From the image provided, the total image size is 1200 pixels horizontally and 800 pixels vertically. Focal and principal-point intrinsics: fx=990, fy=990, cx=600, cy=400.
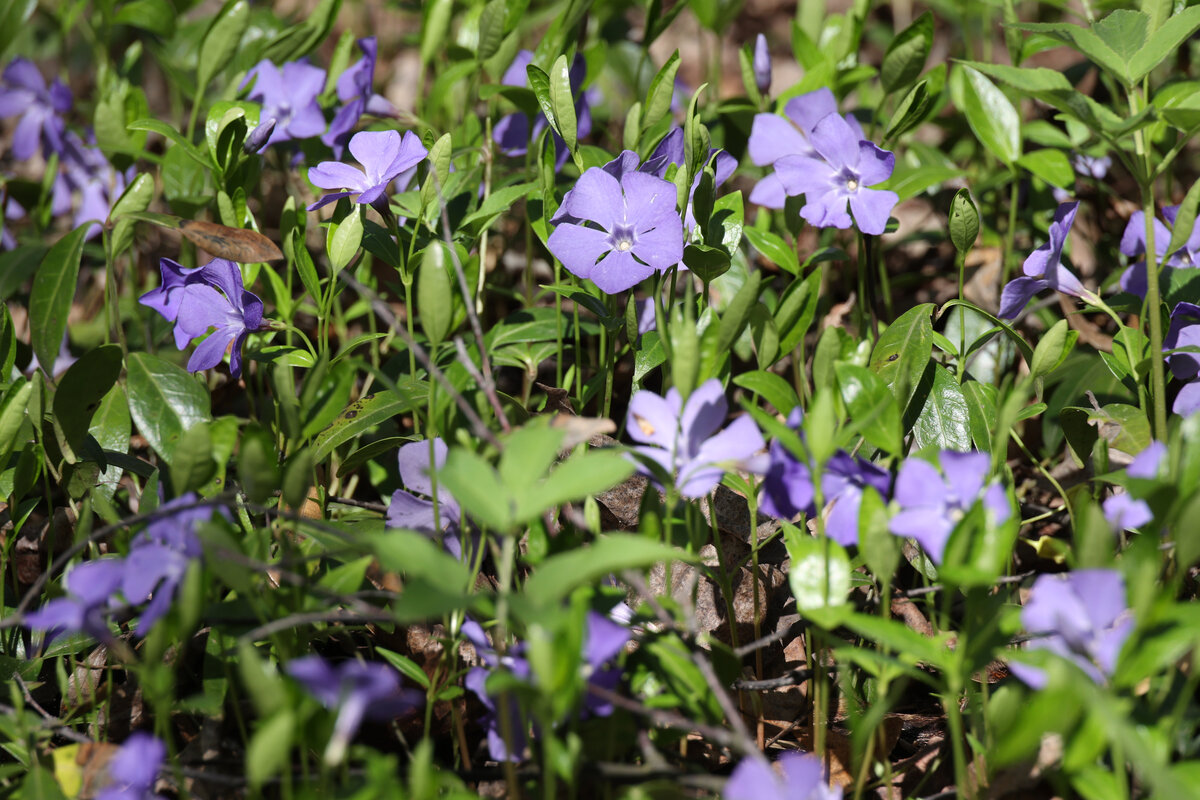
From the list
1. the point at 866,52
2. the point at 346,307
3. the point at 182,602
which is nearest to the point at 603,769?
the point at 182,602

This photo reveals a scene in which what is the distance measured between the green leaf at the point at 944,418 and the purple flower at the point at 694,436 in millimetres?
425

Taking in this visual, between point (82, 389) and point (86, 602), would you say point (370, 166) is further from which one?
point (86, 602)

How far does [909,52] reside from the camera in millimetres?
1772

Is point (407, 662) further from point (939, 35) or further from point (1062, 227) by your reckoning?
point (939, 35)

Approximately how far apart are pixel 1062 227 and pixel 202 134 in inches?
93.0

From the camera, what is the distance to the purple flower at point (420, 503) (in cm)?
130

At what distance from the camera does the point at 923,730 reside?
139 cm

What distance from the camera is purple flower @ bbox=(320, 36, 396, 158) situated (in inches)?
77.0

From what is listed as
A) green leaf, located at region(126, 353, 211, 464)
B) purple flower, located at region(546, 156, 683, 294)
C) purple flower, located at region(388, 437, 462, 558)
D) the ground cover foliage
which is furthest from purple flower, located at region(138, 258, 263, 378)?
purple flower, located at region(546, 156, 683, 294)

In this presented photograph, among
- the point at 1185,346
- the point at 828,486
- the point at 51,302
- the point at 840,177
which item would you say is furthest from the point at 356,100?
the point at 1185,346

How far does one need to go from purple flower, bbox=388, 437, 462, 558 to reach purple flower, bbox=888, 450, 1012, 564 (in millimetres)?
565

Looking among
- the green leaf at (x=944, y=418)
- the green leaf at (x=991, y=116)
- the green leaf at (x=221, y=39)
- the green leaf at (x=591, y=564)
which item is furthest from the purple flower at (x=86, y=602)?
the green leaf at (x=991, y=116)

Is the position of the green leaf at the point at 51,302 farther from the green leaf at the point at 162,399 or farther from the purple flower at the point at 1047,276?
the purple flower at the point at 1047,276

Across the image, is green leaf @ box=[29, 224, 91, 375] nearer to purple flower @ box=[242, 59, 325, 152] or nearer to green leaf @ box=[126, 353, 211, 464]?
green leaf @ box=[126, 353, 211, 464]
